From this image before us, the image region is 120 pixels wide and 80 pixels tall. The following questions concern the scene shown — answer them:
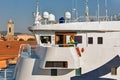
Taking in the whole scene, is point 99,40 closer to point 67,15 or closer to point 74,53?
point 74,53

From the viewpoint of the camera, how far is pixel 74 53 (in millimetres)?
14461

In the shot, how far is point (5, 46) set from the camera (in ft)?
118

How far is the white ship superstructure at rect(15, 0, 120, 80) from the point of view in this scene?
1445 cm

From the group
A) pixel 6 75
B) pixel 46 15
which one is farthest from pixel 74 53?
pixel 6 75

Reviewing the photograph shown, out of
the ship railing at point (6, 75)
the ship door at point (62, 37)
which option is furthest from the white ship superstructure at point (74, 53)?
the ship railing at point (6, 75)

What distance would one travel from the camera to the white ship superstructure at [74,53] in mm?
14445

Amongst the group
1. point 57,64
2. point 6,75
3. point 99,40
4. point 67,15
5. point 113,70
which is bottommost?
point 6,75

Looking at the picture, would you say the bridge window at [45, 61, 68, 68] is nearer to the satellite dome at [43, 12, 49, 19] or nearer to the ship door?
the ship door

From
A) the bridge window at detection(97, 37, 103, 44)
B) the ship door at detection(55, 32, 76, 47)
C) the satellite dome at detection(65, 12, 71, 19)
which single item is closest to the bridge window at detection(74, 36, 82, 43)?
the ship door at detection(55, 32, 76, 47)

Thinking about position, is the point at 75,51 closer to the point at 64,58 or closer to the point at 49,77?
the point at 64,58

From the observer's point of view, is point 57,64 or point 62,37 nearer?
point 57,64

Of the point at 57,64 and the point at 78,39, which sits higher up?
the point at 78,39

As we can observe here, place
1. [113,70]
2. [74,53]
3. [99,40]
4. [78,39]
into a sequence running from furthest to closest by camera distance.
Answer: [78,39] → [99,40] → [113,70] → [74,53]

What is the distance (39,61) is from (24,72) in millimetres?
1027
